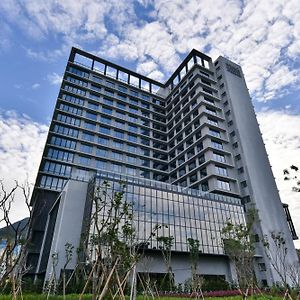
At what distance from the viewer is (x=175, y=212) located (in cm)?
3638

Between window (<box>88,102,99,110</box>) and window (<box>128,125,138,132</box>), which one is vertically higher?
window (<box>88,102,99,110</box>)

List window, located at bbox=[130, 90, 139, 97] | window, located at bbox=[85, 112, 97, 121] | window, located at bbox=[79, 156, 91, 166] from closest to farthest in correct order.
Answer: window, located at bbox=[79, 156, 91, 166] → window, located at bbox=[85, 112, 97, 121] → window, located at bbox=[130, 90, 139, 97]

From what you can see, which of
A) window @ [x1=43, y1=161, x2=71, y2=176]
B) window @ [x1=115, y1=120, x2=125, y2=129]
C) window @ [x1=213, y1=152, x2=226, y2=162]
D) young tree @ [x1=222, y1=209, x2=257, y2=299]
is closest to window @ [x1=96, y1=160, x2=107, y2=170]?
window @ [x1=43, y1=161, x2=71, y2=176]

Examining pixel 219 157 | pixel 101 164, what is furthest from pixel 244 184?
pixel 101 164

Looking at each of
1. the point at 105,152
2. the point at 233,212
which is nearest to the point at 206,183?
the point at 233,212

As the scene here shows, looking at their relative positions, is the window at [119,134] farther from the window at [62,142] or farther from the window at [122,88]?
the window at [122,88]

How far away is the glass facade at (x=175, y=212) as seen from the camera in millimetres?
33281

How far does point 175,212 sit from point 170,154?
2462 cm

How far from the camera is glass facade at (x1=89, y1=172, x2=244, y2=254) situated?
33281 mm

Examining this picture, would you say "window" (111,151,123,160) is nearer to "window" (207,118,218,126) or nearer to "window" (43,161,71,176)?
"window" (43,161,71,176)

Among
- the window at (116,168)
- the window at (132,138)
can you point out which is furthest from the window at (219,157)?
the window at (116,168)

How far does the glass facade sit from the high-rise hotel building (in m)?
0.16

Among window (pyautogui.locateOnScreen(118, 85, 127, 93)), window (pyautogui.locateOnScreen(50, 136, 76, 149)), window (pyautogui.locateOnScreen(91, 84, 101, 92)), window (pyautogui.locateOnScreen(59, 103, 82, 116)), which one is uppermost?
window (pyautogui.locateOnScreen(118, 85, 127, 93))

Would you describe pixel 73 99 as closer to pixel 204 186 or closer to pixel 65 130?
pixel 65 130
